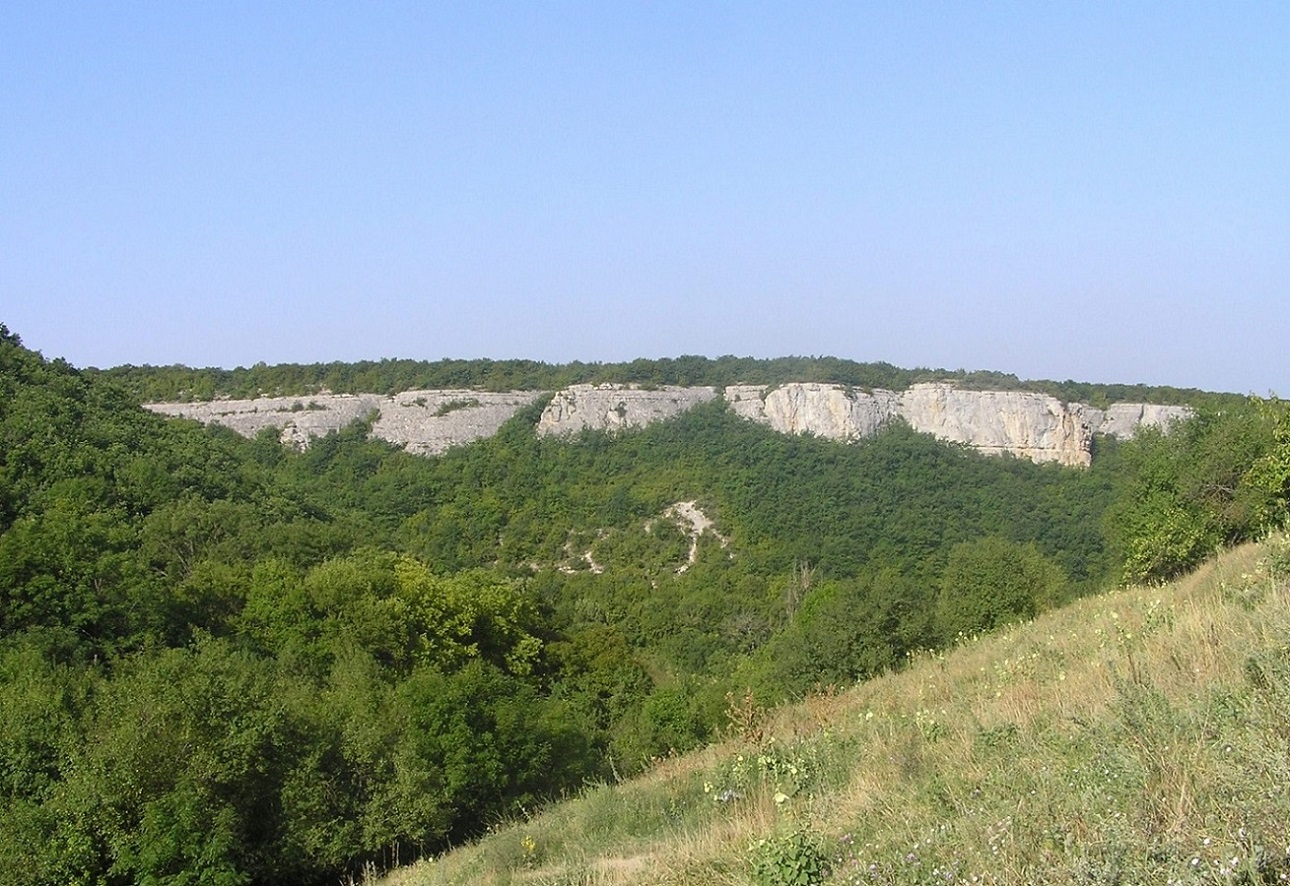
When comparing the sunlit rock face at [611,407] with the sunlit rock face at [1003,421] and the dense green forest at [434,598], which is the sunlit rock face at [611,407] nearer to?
the dense green forest at [434,598]

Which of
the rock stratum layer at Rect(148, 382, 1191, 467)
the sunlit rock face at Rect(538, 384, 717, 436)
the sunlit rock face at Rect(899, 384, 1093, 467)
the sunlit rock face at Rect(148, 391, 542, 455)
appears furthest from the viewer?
the sunlit rock face at Rect(538, 384, 717, 436)

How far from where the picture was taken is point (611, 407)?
69562 mm

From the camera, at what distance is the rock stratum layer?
63.6m

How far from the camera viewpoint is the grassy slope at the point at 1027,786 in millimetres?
2713

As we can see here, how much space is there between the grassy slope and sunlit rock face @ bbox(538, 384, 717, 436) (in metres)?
62.0

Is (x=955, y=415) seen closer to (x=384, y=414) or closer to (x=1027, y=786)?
(x=384, y=414)

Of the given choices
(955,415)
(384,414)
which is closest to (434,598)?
(384,414)

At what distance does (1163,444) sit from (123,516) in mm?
27948

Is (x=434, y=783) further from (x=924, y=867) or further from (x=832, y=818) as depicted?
(x=924, y=867)

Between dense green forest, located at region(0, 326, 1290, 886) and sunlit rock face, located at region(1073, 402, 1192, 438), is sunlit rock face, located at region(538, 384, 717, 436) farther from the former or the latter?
sunlit rock face, located at region(1073, 402, 1192, 438)

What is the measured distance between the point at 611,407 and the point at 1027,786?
66381 mm

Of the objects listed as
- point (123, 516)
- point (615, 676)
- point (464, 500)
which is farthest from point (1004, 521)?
point (123, 516)

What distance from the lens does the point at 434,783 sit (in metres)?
15.2

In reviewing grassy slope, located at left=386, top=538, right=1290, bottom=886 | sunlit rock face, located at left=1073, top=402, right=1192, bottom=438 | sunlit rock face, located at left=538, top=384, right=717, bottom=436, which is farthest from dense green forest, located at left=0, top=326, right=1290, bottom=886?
sunlit rock face, located at left=538, top=384, right=717, bottom=436
